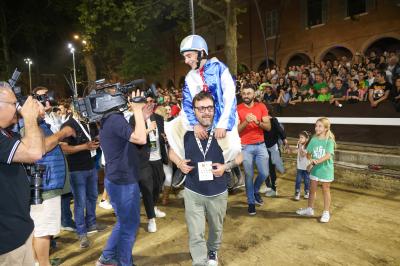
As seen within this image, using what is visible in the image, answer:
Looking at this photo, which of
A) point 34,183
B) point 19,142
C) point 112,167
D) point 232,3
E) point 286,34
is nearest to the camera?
point 19,142

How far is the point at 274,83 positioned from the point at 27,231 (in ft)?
35.6

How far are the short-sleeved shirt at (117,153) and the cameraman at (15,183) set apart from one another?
1107 mm

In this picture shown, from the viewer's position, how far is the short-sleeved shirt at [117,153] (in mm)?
3449

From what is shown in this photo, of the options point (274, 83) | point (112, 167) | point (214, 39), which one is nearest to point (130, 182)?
point (112, 167)

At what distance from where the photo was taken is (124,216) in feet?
11.6

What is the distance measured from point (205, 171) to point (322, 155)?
8.57ft

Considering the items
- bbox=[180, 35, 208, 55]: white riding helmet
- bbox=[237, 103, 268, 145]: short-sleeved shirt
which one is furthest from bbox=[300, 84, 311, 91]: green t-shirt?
bbox=[180, 35, 208, 55]: white riding helmet

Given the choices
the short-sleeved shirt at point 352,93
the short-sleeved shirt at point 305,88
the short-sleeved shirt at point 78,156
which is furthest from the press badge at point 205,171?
the short-sleeved shirt at point 305,88

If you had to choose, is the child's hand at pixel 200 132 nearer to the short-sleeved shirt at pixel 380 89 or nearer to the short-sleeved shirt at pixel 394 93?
the short-sleeved shirt at pixel 394 93

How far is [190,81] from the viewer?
3865 millimetres

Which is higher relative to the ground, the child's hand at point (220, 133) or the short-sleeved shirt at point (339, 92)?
the short-sleeved shirt at point (339, 92)

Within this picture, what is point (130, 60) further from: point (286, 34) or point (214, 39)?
point (286, 34)

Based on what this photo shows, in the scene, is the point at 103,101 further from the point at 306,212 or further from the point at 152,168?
the point at 306,212

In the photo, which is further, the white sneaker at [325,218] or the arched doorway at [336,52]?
the arched doorway at [336,52]
